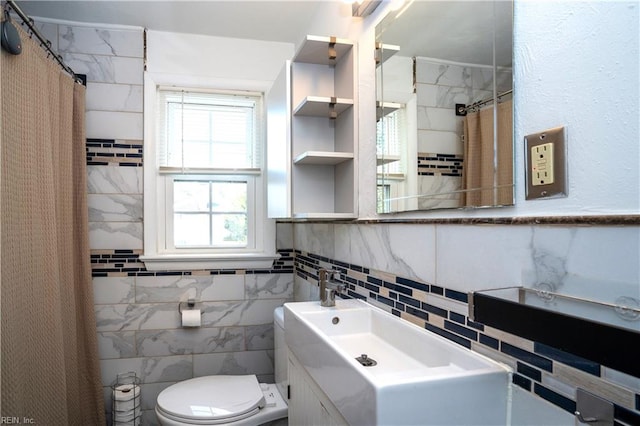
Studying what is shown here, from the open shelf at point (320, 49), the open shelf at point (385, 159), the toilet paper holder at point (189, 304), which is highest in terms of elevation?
the open shelf at point (320, 49)

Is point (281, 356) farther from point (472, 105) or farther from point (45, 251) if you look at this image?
point (472, 105)

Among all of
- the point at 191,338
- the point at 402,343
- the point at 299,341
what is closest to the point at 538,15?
the point at 402,343

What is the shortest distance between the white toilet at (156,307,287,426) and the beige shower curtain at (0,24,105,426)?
18.9 inches

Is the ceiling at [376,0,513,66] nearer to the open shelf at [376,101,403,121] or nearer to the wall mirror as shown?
the wall mirror

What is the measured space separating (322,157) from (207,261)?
1.19 metres

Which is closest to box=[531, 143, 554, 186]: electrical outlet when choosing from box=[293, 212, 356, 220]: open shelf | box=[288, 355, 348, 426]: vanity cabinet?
box=[288, 355, 348, 426]: vanity cabinet

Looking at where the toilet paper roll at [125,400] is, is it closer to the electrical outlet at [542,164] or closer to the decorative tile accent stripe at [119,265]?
the decorative tile accent stripe at [119,265]

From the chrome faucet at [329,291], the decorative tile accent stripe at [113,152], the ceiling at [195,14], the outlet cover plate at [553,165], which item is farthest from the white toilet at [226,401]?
the ceiling at [195,14]

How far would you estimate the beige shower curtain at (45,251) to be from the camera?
4.81 ft

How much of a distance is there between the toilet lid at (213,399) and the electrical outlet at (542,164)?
1.56 metres

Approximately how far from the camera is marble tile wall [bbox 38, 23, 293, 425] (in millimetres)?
2334

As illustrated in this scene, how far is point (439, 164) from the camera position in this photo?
45.3 inches

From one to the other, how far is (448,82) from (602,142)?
1.73 feet

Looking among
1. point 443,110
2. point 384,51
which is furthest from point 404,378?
point 384,51
